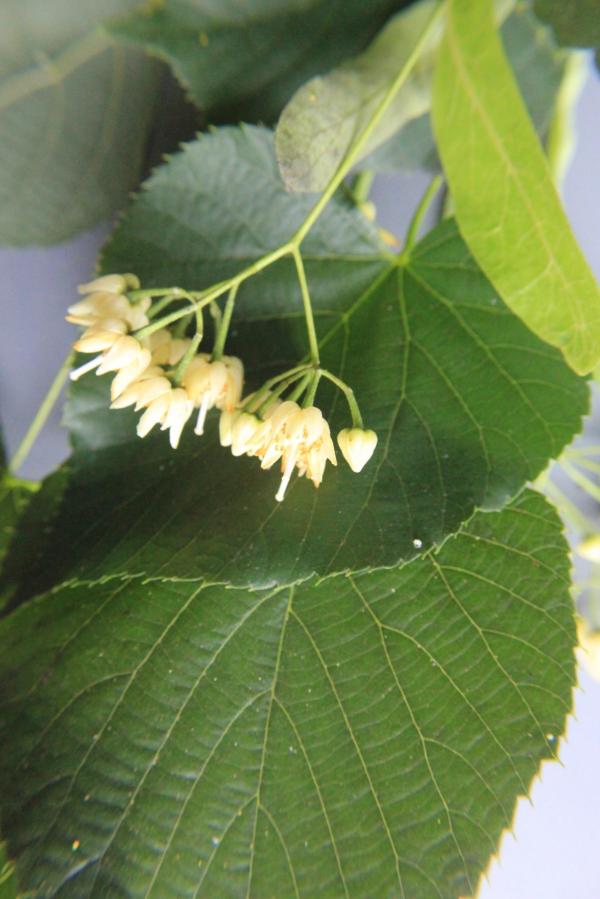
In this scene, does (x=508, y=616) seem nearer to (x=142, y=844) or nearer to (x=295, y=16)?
(x=142, y=844)

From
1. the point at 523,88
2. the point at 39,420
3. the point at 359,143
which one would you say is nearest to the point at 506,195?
the point at 359,143

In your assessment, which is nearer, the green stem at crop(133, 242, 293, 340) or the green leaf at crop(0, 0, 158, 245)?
the green stem at crop(133, 242, 293, 340)

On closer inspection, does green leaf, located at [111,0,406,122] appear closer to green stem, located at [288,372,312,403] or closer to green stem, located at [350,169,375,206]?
green stem, located at [350,169,375,206]

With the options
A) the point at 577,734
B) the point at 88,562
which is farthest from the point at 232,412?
the point at 577,734

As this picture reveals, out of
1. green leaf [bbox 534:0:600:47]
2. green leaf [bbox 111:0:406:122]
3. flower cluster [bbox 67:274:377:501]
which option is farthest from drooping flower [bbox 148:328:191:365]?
green leaf [bbox 534:0:600:47]

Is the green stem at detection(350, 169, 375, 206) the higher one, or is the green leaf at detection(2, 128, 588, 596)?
the green stem at detection(350, 169, 375, 206)
